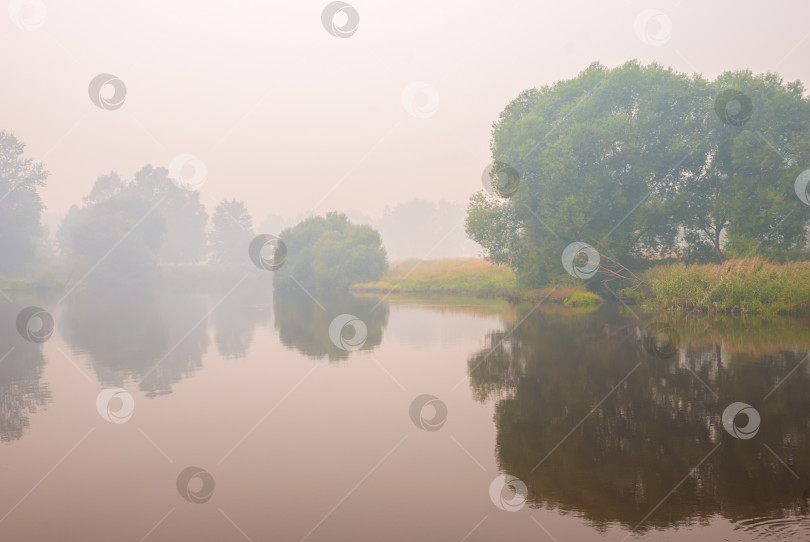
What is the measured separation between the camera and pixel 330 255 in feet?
219

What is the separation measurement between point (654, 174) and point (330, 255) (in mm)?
36345

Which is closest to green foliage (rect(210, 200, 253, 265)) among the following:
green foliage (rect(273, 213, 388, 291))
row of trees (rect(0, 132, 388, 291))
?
row of trees (rect(0, 132, 388, 291))

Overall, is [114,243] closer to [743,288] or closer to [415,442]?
[743,288]

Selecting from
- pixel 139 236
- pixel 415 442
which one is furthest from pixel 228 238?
pixel 415 442

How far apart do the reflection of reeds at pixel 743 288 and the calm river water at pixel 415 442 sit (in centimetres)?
721

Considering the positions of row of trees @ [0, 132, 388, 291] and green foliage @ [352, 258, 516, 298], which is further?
row of trees @ [0, 132, 388, 291]

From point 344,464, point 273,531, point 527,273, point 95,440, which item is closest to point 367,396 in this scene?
point 344,464

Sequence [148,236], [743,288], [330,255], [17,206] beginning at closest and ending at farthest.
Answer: [743,288]
[330,255]
[17,206]
[148,236]

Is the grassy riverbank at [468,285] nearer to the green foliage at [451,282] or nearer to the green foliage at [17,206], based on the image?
the green foliage at [451,282]

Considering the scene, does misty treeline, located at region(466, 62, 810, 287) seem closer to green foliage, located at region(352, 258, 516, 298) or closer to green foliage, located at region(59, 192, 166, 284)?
green foliage, located at region(352, 258, 516, 298)

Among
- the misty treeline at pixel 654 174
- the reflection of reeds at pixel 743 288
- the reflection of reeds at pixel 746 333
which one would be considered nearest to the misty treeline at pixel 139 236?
the misty treeline at pixel 654 174

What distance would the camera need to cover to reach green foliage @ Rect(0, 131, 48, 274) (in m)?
78.5

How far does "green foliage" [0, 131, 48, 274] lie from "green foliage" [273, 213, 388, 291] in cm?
3697

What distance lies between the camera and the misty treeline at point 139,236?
67.8 meters
